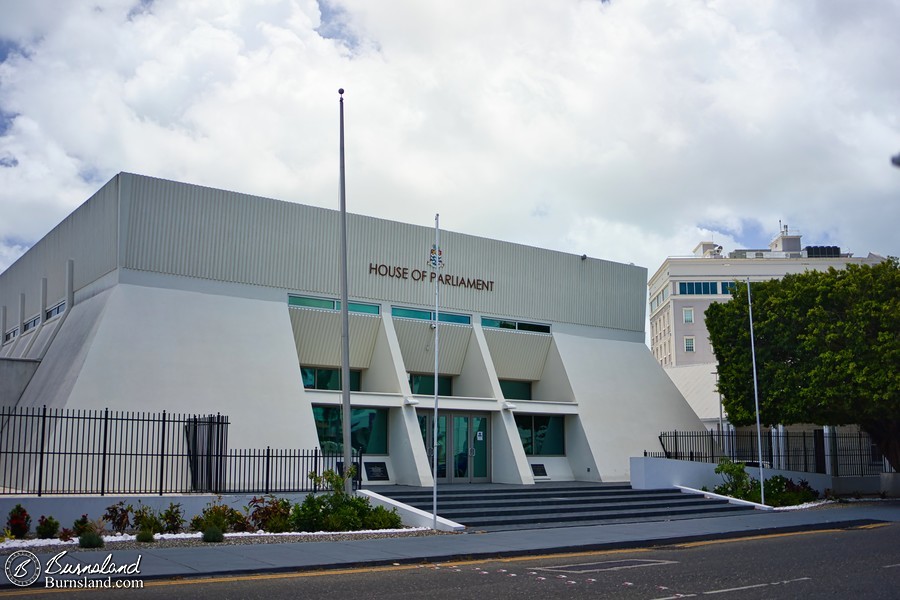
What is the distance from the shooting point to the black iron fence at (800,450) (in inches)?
1195

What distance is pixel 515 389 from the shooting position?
32375 mm

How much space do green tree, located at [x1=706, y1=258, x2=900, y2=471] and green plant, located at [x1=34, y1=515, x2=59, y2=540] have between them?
69.6 ft

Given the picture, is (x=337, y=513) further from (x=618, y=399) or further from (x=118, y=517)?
(x=618, y=399)

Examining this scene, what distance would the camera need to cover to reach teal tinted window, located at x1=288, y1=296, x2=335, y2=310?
26539 millimetres

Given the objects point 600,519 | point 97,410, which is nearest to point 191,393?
point 97,410

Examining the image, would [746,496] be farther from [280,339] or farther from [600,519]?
[280,339]

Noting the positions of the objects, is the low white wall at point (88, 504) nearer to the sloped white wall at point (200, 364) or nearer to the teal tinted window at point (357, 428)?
the sloped white wall at point (200, 364)

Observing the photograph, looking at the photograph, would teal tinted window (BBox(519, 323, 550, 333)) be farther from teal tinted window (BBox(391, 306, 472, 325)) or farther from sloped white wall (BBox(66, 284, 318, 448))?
sloped white wall (BBox(66, 284, 318, 448))

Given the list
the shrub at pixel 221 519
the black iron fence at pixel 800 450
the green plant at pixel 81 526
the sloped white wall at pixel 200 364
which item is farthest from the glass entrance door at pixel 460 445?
Answer: the green plant at pixel 81 526

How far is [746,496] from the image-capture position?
25.9 metres

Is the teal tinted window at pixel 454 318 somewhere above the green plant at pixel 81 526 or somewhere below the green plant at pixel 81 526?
above

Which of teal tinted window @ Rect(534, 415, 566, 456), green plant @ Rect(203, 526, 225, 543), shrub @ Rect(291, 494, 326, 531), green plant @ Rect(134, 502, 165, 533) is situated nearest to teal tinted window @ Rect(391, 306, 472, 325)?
teal tinted window @ Rect(534, 415, 566, 456)

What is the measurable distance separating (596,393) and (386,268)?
363 inches

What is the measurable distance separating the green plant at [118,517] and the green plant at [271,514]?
2488 mm
